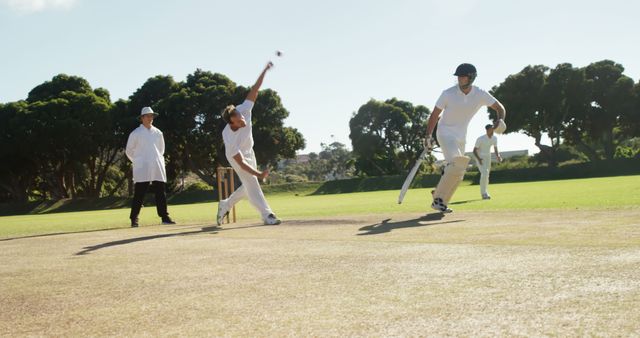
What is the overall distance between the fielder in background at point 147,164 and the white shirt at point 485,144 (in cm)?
808

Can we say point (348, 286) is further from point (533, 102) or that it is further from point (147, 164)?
point (533, 102)

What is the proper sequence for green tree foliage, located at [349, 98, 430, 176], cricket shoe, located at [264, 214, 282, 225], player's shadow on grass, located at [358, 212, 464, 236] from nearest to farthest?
player's shadow on grass, located at [358, 212, 464, 236] → cricket shoe, located at [264, 214, 282, 225] → green tree foliage, located at [349, 98, 430, 176]

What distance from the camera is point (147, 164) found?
1098cm

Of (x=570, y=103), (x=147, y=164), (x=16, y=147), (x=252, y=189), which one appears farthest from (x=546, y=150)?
(x=252, y=189)

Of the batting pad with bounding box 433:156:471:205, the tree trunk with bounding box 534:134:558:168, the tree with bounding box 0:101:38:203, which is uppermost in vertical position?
the tree with bounding box 0:101:38:203

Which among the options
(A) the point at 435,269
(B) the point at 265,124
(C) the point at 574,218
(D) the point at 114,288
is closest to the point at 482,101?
(C) the point at 574,218

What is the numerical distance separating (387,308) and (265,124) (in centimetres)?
4384

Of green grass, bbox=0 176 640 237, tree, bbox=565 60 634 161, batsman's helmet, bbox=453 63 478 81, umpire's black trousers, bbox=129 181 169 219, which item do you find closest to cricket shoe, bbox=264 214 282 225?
green grass, bbox=0 176 640 237

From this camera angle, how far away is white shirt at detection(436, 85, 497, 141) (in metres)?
9.06

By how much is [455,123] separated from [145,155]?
5.60 m

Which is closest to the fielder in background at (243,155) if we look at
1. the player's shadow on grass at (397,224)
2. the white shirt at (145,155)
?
the player's shadow on grass at (397,224)

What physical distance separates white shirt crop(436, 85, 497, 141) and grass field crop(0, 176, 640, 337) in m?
3.06

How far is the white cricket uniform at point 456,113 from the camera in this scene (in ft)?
29.7

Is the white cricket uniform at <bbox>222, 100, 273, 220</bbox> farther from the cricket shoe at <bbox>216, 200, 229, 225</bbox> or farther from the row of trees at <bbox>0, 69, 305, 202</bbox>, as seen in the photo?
the row of trees at <bbox>0, 69, 305, 202</bbox>
